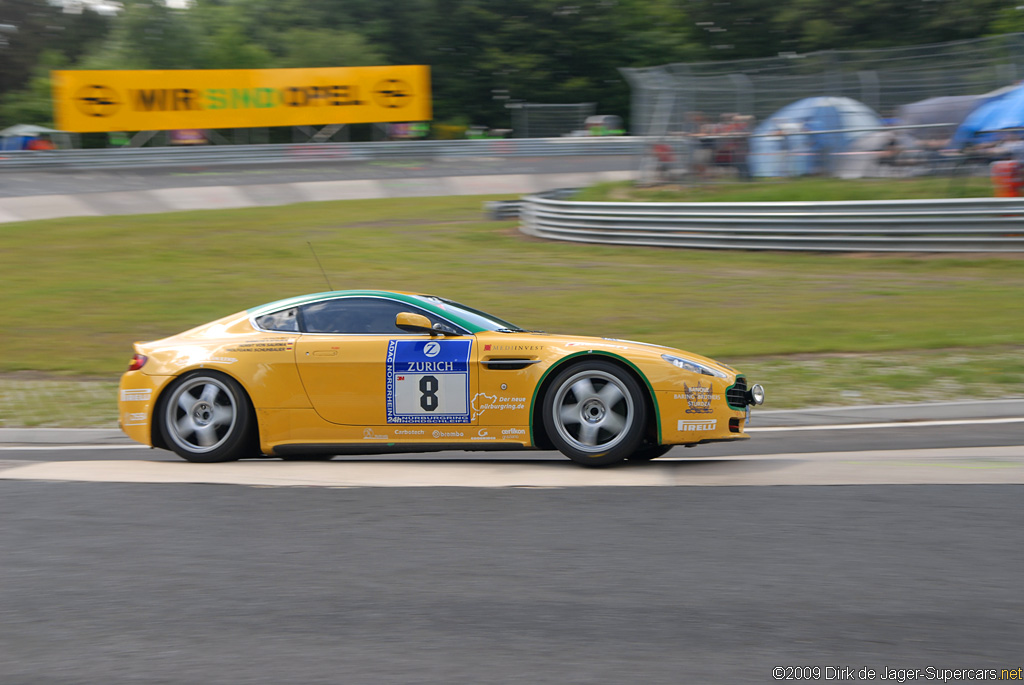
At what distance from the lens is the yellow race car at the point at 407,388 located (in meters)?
5.99

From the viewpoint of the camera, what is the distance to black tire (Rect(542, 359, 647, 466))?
5977 mm

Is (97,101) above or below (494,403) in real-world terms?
above

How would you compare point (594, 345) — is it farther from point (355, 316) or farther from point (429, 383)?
point (355, 316)

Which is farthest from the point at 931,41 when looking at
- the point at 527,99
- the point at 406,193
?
the point at 406,193

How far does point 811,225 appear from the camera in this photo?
1722 cm

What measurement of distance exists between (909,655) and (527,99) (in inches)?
2048

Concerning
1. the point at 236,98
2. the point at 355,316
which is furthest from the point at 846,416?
the point at 236,98

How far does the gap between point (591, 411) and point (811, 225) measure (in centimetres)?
1233

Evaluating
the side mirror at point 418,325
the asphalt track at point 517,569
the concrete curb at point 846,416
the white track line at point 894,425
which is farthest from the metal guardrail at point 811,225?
the side mirror at point 418,325

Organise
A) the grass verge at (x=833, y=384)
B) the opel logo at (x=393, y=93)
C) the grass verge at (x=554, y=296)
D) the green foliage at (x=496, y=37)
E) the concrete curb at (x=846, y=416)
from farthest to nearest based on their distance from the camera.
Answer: the green foliage at (x=496, y=37)
the opel logo at (x=393, y=93)
the grass verge at (x=554, y=296)
the grass verge at (x=833, y=384)
the concrete curb at (x=846, y=416)

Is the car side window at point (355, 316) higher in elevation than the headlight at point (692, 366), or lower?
higher

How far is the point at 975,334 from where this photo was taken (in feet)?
35.4

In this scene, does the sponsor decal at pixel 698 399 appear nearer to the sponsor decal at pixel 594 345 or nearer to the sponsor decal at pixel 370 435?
the sponsor decal at pixel 594 345

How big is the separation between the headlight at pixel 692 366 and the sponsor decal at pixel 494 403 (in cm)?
90
